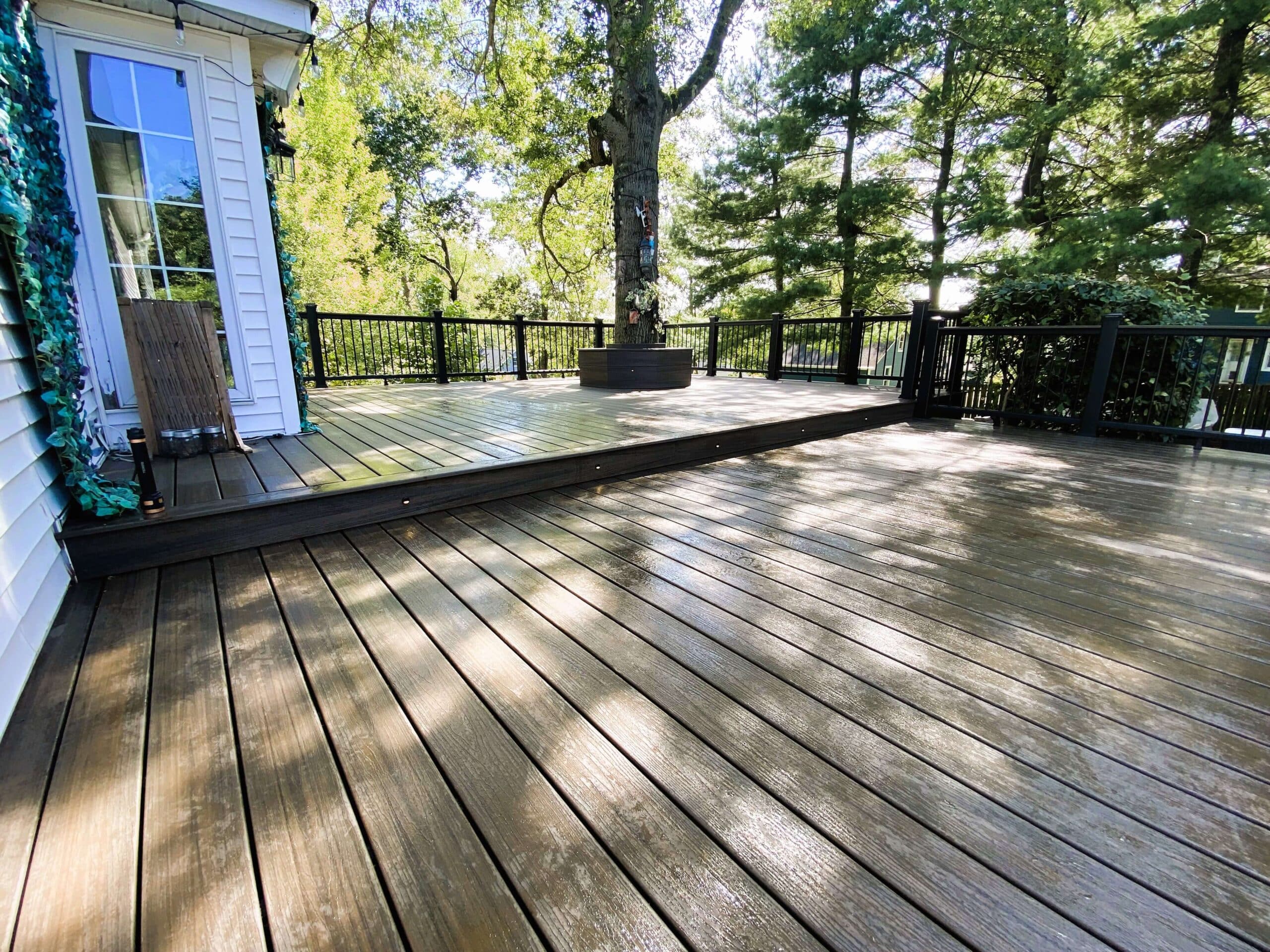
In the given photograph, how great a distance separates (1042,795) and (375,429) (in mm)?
3831

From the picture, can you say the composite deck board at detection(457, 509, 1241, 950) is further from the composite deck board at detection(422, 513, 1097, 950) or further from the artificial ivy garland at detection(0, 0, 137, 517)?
the artificial ivy garland at detection(0, 0, 137, 517)

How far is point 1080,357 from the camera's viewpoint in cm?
471

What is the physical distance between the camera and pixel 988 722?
4.08 feet

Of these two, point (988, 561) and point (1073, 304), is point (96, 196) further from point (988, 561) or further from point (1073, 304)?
point (1073, 304)

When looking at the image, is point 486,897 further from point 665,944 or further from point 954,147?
point 954,147

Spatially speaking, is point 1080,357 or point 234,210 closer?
point 234,210

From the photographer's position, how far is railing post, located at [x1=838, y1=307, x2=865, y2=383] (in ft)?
23.3

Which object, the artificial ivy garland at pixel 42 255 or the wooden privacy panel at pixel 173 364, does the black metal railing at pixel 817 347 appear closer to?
the wooden privacy panel at pixel 173 364

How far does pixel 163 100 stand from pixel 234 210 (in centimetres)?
57

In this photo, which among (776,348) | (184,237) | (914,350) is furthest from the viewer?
(776,348)

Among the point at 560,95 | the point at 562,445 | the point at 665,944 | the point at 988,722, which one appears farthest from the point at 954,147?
the point at 665,944

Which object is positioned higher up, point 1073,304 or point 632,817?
point 1073,304

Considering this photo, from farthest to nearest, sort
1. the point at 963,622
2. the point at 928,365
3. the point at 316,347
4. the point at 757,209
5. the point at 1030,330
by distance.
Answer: the point at 757,209 < the point at 316,347 < the point at 928,365 < the point at 1030,330 < the point at 963,622

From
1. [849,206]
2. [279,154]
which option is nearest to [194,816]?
[279,154]
